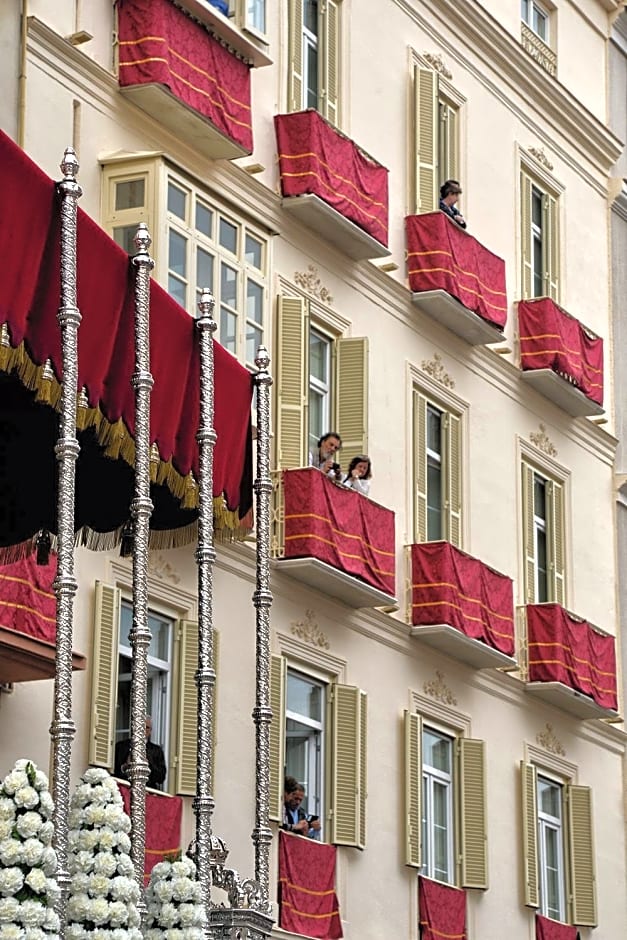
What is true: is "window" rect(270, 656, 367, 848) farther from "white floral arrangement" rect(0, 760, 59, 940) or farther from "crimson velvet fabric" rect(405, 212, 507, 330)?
"white floral arrangement" rect(0, 760, 59, 940)

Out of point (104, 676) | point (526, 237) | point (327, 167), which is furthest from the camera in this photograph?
point (526, 237)

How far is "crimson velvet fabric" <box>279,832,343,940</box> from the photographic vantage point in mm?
21281

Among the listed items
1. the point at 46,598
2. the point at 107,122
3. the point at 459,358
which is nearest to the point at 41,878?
the point at 46,598

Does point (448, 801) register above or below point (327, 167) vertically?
below

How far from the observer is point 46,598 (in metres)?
17.6

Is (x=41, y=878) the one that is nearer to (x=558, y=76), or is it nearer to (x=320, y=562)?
(x=320, y=562)

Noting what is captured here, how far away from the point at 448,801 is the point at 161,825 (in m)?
6.63

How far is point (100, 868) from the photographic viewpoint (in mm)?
11195

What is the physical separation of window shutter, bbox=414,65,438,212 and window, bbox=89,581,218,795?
286 inches

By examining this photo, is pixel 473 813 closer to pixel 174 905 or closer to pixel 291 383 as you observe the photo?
pixel 291 383

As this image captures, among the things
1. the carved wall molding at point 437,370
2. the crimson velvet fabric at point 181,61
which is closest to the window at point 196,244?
the crimson velvet fabric at point 181,61

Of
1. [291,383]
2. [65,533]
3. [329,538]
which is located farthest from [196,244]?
[65,533]

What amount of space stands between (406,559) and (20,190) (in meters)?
12.9

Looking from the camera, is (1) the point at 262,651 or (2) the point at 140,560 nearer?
(2) the point at 140,560
